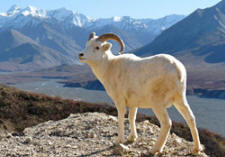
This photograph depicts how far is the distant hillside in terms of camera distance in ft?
56.1

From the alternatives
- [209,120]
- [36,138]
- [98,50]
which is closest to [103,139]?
[36,138]

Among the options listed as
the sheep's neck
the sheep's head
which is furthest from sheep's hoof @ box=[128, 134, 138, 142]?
the sheep's head

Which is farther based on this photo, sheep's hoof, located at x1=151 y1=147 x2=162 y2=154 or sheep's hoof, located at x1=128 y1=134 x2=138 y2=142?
sheep's hoof, located at x1=128 y1=134 x2=138 y2=142

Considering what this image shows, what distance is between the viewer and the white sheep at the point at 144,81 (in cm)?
883

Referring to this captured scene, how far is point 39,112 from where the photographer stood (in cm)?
1967

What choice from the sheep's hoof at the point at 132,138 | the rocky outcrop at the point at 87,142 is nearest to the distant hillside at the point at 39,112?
the rocky outcrop at the point at 87,142

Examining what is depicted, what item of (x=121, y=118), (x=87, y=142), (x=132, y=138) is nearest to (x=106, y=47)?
(x=121, y=118)

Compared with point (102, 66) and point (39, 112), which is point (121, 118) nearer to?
point (102, 66)

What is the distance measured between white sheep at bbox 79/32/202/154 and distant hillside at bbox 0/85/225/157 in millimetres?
7285

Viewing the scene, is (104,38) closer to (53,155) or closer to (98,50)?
(98,50)

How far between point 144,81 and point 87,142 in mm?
3479

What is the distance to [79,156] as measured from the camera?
960 cm

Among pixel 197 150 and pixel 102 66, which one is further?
pixel 102 66

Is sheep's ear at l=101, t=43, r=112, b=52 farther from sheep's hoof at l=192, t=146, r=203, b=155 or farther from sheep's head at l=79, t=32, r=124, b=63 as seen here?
sheep's hoof at l=192, t=146, r=203, b=155
